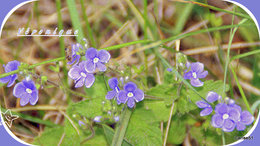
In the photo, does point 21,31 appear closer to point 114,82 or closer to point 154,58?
point 114,82

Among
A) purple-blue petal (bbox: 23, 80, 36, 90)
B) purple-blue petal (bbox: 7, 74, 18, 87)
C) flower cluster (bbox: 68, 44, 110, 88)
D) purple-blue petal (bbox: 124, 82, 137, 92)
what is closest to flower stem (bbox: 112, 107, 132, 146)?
purple-blue petal (bbox: 124, 82, 137, 92)

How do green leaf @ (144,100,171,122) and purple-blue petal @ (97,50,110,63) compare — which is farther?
green leaf @ (144,100,171,122)

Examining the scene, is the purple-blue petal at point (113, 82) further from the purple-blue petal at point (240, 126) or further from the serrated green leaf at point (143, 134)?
the purple-blue petal at point (240, 126)

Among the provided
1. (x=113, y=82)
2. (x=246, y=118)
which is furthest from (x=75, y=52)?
(x=246, y=118)

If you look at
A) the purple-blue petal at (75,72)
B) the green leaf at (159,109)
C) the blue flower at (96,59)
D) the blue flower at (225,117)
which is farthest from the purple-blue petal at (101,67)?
the blue flower at (225,117)

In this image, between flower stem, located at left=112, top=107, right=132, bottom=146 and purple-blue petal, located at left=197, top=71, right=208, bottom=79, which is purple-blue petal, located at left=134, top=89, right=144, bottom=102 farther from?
purple-blue petal, located at left=197, top=71, right=208, bottom=79

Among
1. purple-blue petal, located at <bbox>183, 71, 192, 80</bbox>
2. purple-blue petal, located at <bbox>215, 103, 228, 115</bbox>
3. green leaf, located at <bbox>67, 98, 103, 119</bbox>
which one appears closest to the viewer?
purple-blue petal, located at <bbox>215, 103, 228, 115</bbox>

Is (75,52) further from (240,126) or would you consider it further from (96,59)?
(240,126)
